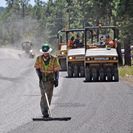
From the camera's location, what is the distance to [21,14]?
595 ft

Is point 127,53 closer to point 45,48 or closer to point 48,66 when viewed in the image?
point 48,66

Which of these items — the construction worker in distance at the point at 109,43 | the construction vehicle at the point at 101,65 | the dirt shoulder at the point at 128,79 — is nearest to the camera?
the dirt shoulder at the point at 128,79

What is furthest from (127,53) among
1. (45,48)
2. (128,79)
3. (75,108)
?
(45,48)

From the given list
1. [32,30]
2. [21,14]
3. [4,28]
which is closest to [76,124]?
[32,30]

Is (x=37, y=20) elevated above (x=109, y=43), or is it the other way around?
(x=109, y=43)

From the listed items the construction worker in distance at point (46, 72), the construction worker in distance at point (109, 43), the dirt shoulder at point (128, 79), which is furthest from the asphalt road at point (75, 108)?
the construction worker in distance at point (109, 43)

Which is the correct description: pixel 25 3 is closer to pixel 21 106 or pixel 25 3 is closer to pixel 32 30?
pixel 32 30

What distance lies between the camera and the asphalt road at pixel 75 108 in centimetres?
1532

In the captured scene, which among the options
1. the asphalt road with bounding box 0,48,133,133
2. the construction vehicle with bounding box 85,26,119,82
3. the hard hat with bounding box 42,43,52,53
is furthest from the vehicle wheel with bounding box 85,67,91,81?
the hard hat with bounding box 42,43,52,53

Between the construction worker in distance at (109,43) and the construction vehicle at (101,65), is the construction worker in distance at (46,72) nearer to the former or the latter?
→ the construction vehicle at (101,65)

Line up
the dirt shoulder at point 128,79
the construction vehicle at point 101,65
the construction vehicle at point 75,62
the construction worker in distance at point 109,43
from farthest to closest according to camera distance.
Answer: the construction vehicle at point 75,62, the construction worker in distance at point 109,43, the construction vehicle at point 101,65, the dirt shoulder at point 128,79

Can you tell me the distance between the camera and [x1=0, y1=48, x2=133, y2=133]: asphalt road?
15.3 metres

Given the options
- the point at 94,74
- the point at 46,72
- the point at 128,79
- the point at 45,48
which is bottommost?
the point at 128,79

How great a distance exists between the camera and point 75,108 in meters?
20.0
